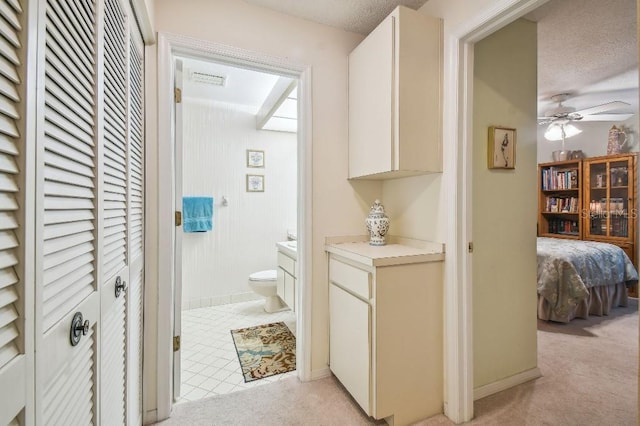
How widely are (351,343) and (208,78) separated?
2666 millimetres

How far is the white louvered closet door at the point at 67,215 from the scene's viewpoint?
0.55 meters

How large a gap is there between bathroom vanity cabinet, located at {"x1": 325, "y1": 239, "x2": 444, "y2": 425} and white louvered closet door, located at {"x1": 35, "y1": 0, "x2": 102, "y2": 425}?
1.16m

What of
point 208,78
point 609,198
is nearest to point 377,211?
point 208,78

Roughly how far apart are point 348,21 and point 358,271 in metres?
1.68

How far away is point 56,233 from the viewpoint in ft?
2.02

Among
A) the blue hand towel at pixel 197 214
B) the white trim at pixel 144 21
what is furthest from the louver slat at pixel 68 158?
the blue hand towel at pixel 197 214

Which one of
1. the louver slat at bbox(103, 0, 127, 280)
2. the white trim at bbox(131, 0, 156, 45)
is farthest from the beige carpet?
the white trim at bbox(131, 0, 156, 45)

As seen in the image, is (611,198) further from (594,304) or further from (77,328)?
(77,328)

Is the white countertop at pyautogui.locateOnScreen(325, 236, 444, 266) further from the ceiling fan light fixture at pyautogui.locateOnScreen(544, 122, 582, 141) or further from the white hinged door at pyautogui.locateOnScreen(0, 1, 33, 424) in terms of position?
the ceiling fan light fixture at pyautogui.locateOnScreen(544, 122, 582, 141)

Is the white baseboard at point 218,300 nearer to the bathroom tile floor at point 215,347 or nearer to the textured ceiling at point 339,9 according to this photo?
the bathroom tile floor at point 215,347

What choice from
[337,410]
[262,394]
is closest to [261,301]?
[262,394]

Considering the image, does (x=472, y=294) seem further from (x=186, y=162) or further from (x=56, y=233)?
(x=186, y=162)

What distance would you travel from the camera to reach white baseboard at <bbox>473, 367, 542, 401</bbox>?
179cm

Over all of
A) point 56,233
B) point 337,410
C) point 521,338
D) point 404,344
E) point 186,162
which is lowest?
point 337,410
